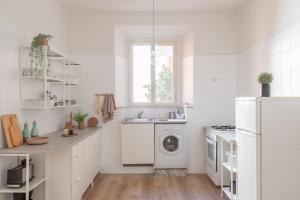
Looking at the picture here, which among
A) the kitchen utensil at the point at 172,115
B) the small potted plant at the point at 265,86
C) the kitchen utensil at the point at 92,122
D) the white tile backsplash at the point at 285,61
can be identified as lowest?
the kitchen utensil at the point at 92,122

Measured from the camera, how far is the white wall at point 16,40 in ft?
9.18

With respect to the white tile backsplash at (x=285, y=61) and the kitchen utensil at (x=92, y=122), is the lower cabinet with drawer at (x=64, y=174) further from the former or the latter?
the white tile backsplash at (x=285, y=61)

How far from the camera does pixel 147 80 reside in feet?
19.0

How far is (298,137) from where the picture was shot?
2.50 metres

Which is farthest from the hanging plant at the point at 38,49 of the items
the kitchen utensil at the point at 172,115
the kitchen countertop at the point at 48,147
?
the kitchen utensil at the point at 172,115

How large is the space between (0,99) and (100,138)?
231 cm

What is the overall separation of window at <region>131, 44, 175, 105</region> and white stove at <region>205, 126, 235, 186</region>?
4.67ft

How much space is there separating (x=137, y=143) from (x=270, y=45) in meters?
2.67

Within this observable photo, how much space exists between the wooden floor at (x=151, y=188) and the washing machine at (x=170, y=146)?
28cm

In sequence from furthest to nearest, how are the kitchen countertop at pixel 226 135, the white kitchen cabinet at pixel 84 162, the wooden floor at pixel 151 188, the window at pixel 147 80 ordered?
1. the window at pixel 147 80
2. the wooden floor at pixel 151 188
3. the kitchen countertop at pixel 226 135
4. the white kitchen cabinet at pixel 84 162

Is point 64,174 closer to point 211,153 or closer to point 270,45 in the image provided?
point 211,153

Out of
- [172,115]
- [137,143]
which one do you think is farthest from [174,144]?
[172,115]

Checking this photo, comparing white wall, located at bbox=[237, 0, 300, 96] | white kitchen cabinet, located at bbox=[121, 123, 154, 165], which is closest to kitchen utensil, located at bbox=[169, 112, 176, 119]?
white kitchen cabinet, located at bbox=[121, 123, 154, 165]

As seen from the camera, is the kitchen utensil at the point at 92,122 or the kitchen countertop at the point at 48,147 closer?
the kitchen countertop at the point at 48,147
